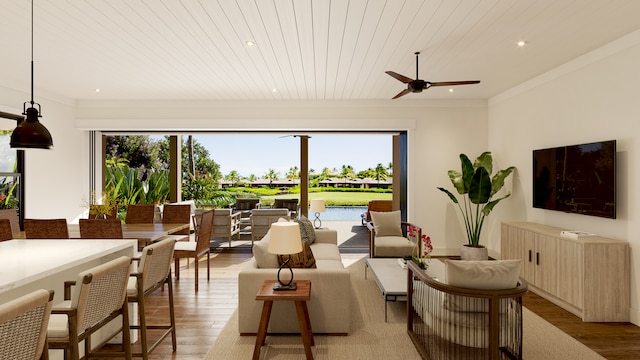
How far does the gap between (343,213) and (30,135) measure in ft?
29.4

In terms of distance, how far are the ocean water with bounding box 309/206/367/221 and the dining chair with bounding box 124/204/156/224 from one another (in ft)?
19.6

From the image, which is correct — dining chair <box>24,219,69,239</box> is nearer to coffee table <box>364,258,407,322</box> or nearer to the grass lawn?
coffee table <box>364,258,407,322</box>

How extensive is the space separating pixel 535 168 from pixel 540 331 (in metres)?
2.49

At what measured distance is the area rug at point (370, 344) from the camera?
2.92 m

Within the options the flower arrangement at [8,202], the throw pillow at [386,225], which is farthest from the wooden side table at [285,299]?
the flower arrangement at [8,202]

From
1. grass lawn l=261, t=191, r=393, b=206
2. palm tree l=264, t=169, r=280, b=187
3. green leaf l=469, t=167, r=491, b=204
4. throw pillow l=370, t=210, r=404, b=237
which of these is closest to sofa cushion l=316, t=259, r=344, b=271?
throw pillow l=370, t=210, r=404, b=237

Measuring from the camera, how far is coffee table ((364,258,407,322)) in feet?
11.5

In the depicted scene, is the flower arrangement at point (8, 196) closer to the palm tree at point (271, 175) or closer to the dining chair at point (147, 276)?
the dining chair at point (147, 276)

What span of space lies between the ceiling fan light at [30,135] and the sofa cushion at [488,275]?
10.6 feet

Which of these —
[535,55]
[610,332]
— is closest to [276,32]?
[535,55]

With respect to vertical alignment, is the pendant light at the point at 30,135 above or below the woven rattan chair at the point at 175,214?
above

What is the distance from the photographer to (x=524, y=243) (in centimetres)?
460

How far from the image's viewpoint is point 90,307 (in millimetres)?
1911

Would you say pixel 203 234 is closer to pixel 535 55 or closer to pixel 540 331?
pixel 540 331
